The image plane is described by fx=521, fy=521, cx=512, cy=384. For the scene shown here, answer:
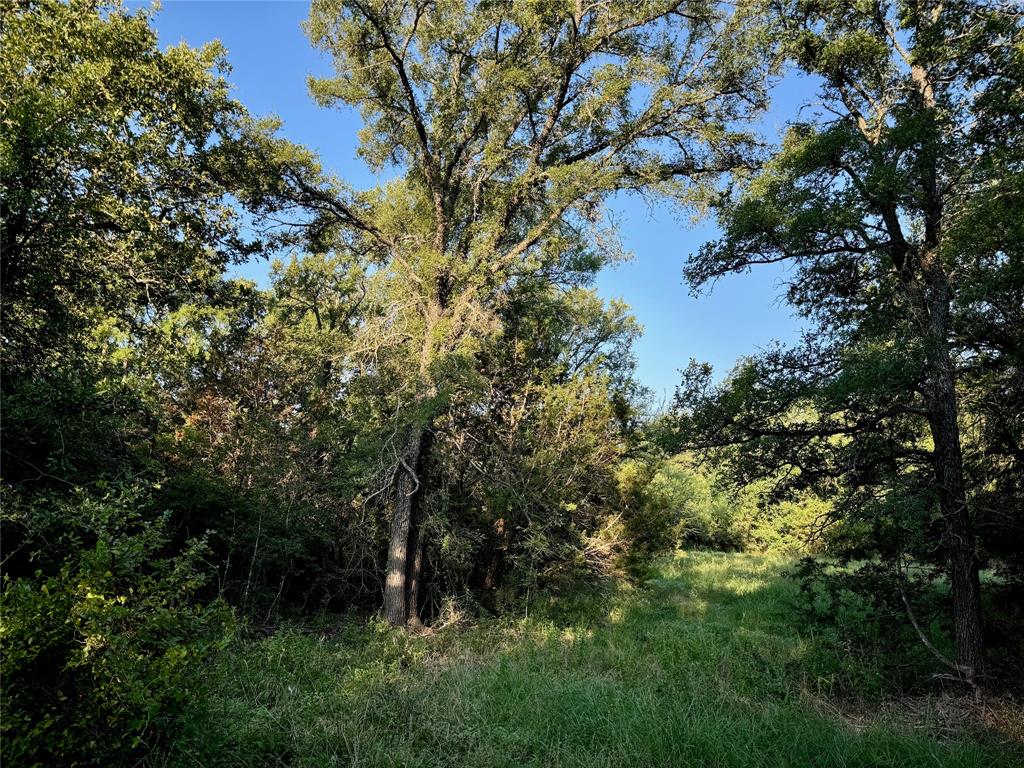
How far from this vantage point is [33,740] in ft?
8.42

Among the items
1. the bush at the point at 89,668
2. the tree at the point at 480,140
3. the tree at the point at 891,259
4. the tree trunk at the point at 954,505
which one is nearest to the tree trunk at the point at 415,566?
the tree at the point at 480,140

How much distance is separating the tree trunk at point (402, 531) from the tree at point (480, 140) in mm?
32

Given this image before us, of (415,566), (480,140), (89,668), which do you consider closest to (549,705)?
(89,668)

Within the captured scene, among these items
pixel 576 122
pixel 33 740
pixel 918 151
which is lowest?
pixel 33 740

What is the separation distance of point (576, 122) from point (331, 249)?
→ 609 cm

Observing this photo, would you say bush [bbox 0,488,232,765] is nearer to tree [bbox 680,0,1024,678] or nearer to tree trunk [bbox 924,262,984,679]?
tree [bbox 680,0,1024,678]

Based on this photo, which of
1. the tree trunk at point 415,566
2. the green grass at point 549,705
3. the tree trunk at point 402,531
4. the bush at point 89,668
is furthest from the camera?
the tree trunk at point 415,566

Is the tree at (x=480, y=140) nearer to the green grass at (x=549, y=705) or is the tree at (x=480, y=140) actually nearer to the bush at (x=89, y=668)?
the green grass at (x=549, y=705)

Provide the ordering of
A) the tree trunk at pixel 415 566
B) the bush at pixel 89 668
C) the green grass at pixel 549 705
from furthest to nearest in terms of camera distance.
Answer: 1. the tree trunk at pixel 415 566
2. the green grass at pixel 549 705
3. the bush at pixel 89 668

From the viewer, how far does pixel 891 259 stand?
6.51 metres

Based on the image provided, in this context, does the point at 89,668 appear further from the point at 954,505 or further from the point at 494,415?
the point at 494,415

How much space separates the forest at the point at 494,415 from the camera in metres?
4.09

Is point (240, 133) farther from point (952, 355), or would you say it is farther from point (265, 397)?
point (952, 355)

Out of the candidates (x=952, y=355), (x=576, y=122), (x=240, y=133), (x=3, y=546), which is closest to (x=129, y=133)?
(x=240, y=133)
